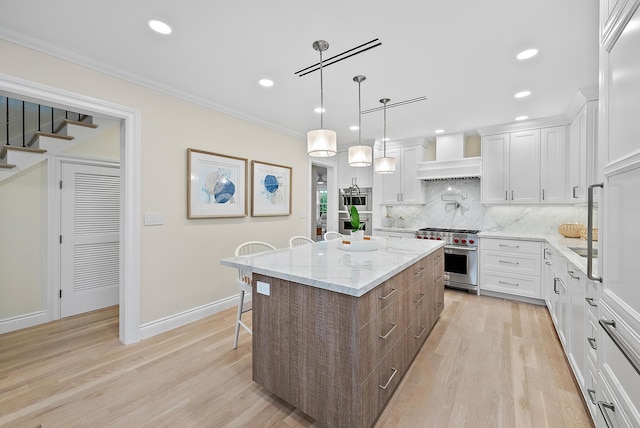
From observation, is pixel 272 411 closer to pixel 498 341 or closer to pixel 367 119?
pixel 498 341

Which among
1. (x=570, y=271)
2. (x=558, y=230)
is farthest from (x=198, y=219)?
(x=558, y=230)

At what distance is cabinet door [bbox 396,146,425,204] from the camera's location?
482 centimetres

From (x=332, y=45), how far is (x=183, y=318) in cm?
307

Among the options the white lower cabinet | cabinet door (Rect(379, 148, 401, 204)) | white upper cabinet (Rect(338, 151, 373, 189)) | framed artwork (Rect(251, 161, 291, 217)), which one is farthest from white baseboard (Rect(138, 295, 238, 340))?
the white lower cabinet

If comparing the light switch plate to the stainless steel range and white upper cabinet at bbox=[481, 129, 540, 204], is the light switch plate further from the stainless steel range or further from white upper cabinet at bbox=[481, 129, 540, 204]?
white upper cabinet at bbox=[481, 129, 540, 204]

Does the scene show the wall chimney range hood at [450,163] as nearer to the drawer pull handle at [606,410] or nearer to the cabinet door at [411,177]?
the cabinet door at [411,177]

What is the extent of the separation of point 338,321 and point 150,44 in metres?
2.44

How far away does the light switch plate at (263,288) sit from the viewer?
179cm

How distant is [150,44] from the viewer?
2137 millimetres

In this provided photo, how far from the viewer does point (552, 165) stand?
12.4 ft

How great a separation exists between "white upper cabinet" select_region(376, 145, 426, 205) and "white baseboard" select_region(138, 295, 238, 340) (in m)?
3.18

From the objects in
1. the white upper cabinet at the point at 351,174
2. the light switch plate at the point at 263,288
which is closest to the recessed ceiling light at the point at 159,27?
the light switch plate at the point at 263,288

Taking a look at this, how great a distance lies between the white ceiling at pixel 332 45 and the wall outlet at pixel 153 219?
130 cm

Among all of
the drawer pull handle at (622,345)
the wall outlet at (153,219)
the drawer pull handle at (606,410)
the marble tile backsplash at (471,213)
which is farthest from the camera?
the marble tile backsplash at (471,213)
